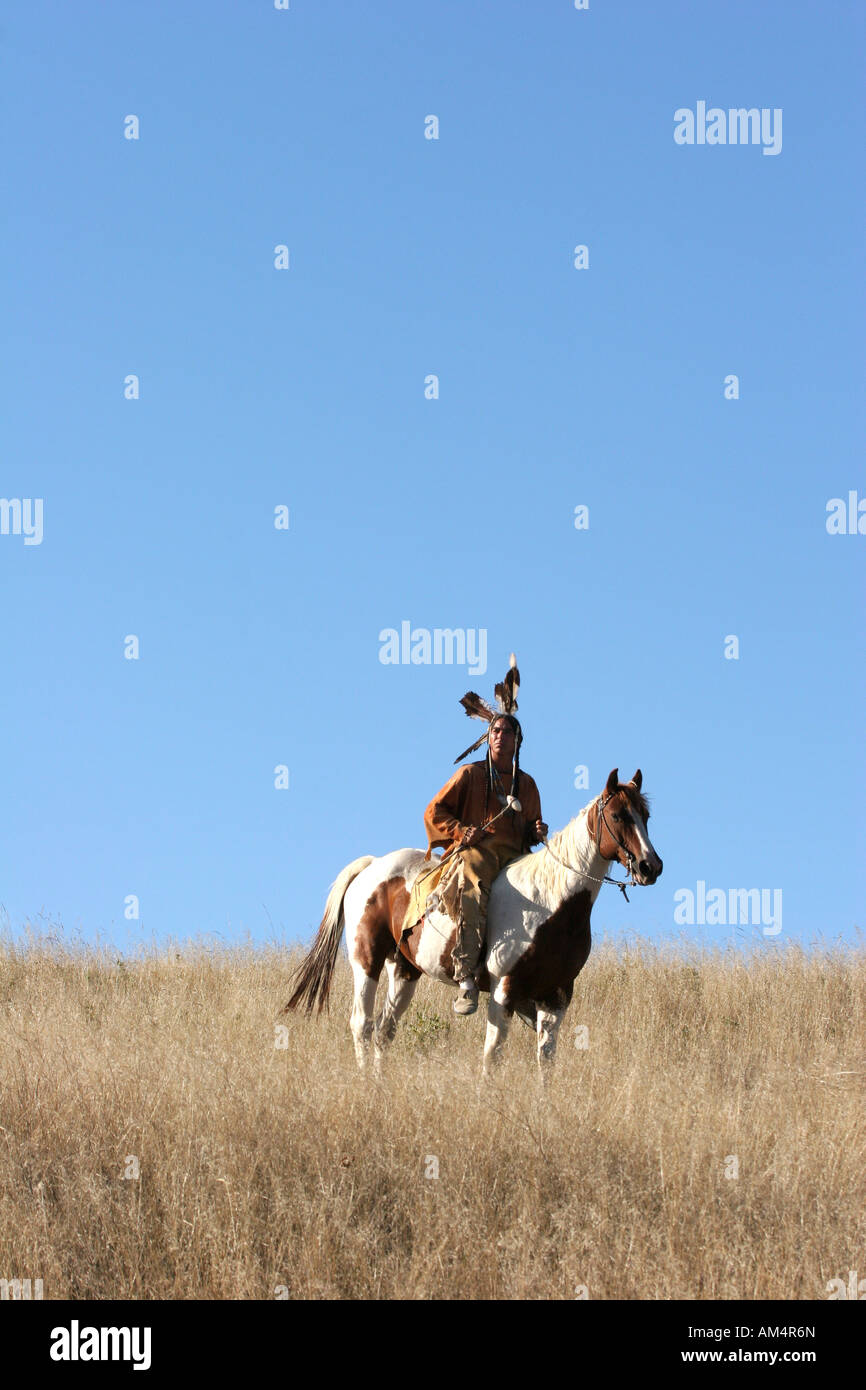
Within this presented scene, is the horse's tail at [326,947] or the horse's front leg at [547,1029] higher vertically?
the horse's tail at [326,947]

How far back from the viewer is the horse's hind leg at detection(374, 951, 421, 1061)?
12.2 meters

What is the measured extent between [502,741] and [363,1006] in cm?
286

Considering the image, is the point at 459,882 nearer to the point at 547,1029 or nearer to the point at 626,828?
the point at 547,1029

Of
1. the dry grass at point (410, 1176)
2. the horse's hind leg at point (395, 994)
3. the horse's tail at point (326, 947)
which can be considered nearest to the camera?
the dry grass at point (410, 1176)

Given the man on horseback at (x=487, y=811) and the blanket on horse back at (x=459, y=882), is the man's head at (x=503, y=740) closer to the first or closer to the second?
the man on horseback at (x=487, y=811)

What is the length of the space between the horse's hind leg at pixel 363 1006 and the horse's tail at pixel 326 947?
565mm

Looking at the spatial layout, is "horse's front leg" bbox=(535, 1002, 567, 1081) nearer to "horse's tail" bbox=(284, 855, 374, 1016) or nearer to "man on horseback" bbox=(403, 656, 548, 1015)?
"man on horseback" bbox=(403, 656, 548, 1015)

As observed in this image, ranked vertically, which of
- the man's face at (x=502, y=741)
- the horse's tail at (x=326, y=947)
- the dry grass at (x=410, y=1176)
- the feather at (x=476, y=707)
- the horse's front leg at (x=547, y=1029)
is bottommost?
the dry grass at (x=410, y=1176)

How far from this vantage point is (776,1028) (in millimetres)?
13953

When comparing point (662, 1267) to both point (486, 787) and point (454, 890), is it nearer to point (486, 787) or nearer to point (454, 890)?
point (454, 890)

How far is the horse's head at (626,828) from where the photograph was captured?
408 inches

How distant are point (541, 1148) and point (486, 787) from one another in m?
3.49

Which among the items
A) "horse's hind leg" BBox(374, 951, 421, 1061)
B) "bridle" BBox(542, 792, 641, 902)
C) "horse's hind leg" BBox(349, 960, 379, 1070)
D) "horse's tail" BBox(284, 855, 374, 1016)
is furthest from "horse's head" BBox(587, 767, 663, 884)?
"horse's tail" BBox(284, 855, 374, 1016)

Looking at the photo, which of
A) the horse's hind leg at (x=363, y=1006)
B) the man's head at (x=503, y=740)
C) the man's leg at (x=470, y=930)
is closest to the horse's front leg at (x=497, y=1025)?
the man's leg at (x=470, y=930)
